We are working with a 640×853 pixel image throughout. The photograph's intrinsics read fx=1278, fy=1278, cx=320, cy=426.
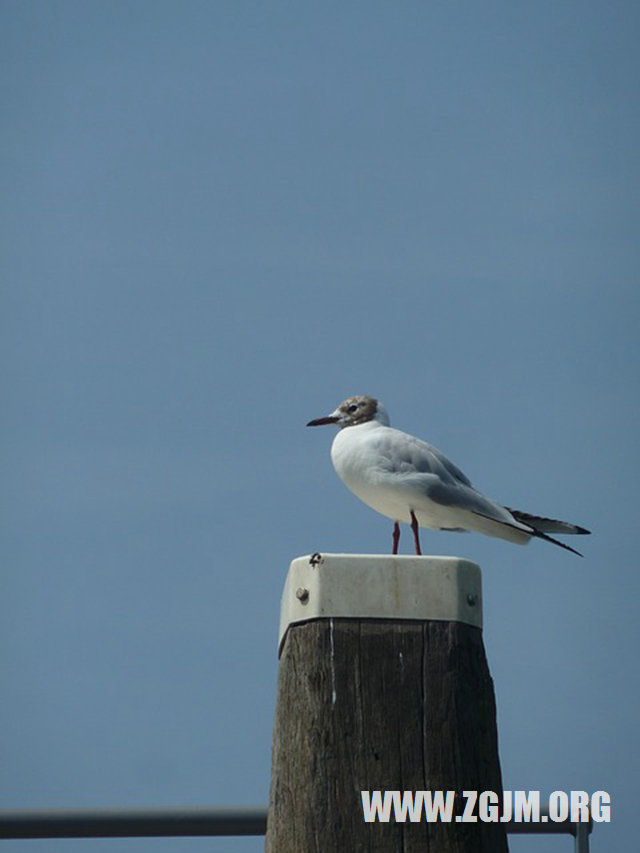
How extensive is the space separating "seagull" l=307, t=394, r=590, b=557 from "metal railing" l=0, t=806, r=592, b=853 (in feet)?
9.37

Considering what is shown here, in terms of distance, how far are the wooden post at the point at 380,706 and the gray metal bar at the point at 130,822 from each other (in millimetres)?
438

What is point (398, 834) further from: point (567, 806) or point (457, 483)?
point (457, 483)

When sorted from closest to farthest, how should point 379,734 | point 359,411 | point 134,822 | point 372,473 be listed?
point 379,734, point 134,822, point 372,473, point 359,411

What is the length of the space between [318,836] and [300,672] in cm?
42

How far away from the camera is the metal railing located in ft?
12.6

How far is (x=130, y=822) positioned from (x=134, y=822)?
1 cm

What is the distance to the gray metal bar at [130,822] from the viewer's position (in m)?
3.84

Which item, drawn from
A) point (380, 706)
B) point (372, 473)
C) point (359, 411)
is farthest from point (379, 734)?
point (359, 411)

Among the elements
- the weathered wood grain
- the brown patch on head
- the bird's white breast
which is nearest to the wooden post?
the weathered wood grain

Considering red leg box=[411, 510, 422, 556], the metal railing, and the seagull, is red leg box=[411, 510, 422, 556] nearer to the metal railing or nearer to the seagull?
the seagull

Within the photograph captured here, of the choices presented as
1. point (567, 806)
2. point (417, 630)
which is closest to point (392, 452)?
point (567, 806)

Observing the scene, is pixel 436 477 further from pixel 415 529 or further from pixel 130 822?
pixel 130 822

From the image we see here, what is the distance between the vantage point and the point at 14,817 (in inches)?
151

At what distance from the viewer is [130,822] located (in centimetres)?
385
